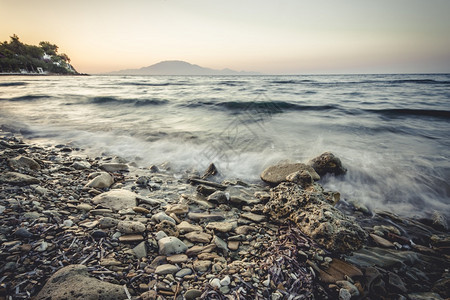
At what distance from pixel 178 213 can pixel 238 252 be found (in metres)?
1.02

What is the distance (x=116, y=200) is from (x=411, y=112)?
15458 millimetres

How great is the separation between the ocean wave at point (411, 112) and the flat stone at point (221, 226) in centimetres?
1275

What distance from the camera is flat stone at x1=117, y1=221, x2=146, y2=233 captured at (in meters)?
2.06

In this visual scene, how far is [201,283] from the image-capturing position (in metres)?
1.58

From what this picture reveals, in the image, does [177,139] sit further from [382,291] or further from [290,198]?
[382,291]

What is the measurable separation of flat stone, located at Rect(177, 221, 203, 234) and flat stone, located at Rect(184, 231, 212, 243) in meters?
0.07

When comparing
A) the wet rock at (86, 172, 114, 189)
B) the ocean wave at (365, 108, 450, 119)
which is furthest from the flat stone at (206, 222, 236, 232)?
the ocean wave at (365, 108, 450, 119)

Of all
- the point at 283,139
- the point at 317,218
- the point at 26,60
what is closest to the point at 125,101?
the point at 283,139

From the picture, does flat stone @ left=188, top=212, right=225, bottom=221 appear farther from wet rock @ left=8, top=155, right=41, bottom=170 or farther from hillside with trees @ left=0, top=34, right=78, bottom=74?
hillside with trees @ left=0, top=34, right=78, bottom=74

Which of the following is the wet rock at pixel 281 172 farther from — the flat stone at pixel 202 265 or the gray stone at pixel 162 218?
the flat stone at pixel 202 265

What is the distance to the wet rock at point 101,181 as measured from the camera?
3.22 meters

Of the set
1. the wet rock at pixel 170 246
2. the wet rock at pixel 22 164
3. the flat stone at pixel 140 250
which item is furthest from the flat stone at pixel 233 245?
the wet rock at pixel 22 164

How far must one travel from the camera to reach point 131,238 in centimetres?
198

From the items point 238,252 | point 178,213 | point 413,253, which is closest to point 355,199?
point 413,253
